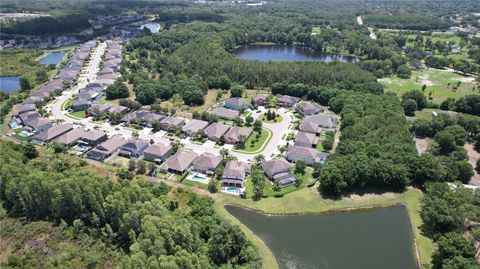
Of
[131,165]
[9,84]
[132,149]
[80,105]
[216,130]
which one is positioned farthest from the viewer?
[9,84]

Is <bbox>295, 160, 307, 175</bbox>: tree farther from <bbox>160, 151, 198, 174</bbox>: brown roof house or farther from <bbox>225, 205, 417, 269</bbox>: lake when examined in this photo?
<bbox>160, 151, 198, 174</bbox>: brown roof house

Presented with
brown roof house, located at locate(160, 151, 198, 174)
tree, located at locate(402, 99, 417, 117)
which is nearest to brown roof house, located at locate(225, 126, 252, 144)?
brown roof house, located at locate(160, 151, 198, 174)

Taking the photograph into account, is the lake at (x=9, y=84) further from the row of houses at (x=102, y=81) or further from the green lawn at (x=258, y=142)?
the green lawn at (x=258, y=142)

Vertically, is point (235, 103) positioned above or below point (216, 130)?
below

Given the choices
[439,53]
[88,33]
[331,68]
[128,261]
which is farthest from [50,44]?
[439,53]

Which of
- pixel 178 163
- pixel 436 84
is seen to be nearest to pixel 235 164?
pixel 178 163

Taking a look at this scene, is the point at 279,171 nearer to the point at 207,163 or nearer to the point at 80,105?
the point at 207,163
